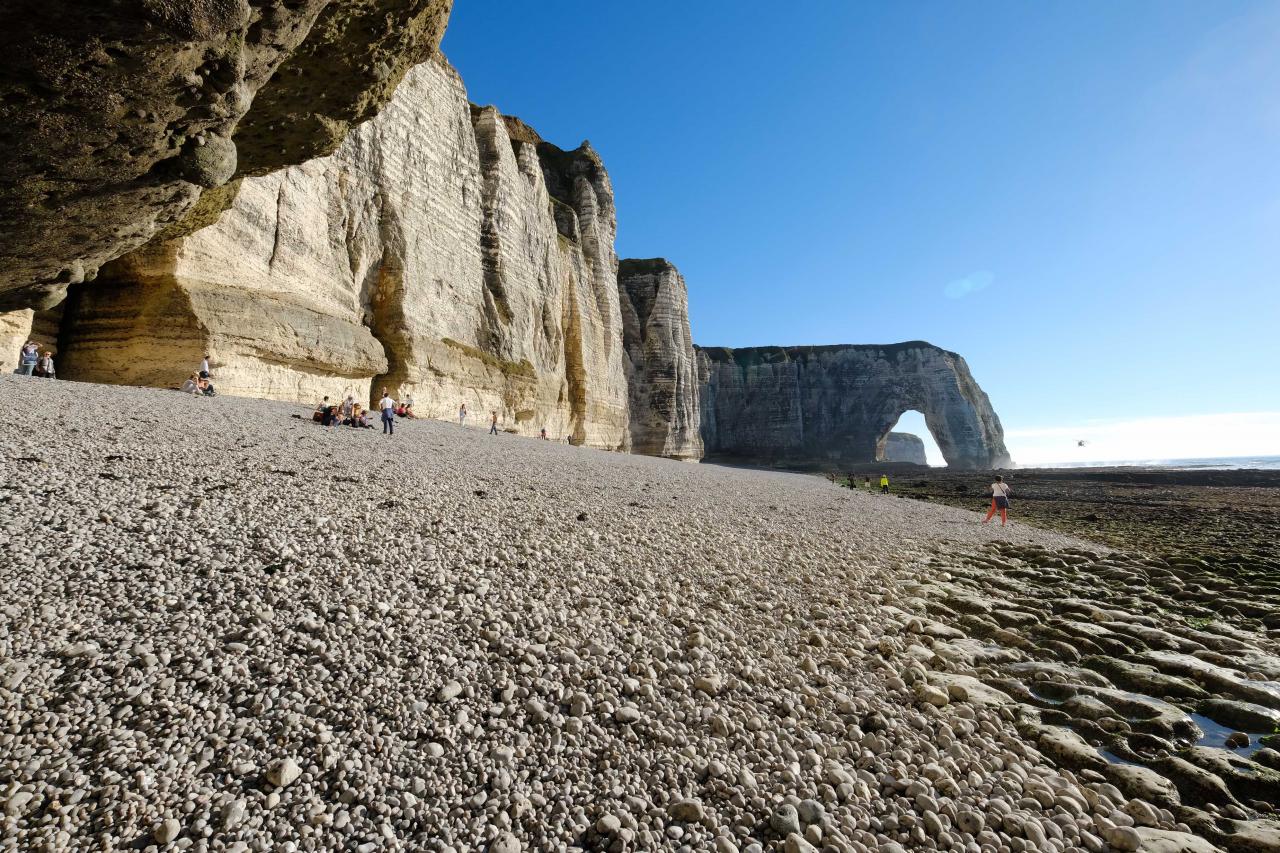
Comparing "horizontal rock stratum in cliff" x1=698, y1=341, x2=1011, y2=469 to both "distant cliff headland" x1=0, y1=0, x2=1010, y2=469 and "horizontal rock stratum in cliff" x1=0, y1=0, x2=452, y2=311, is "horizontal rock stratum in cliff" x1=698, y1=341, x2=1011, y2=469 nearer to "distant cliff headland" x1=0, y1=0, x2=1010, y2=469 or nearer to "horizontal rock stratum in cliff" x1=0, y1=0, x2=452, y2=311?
"distant cliff headland" x1=0, y1=0, x2=1010, y2=469

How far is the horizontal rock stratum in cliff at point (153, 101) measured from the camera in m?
Result: 5.05

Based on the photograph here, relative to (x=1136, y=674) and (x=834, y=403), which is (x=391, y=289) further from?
(x=834, y=403)

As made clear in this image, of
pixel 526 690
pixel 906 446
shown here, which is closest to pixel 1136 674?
pixel 526 690

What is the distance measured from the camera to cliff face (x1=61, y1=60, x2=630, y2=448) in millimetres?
14945

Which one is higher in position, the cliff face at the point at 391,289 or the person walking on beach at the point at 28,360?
the cliff face at the point at 391,289

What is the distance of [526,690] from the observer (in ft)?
12.1

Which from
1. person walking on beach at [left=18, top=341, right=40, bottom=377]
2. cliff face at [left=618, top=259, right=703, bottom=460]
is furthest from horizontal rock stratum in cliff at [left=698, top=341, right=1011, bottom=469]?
person walking on beach at [left=18, top=341, right=40, bottom=377]

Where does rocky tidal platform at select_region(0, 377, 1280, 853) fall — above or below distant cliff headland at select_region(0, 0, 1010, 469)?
below

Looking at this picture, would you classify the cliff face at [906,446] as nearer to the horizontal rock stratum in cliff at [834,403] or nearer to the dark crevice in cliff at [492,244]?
the horizontal rock stratum in cliff at [834,403]

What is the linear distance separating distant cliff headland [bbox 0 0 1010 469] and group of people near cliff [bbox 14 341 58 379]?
346 mm

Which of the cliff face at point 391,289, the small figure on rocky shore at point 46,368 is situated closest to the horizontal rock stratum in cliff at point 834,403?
the cliff face at point 391,289

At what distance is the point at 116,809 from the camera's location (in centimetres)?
235

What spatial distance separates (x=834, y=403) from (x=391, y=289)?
7512 cm

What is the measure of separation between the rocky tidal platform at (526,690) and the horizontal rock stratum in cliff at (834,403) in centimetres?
7395
